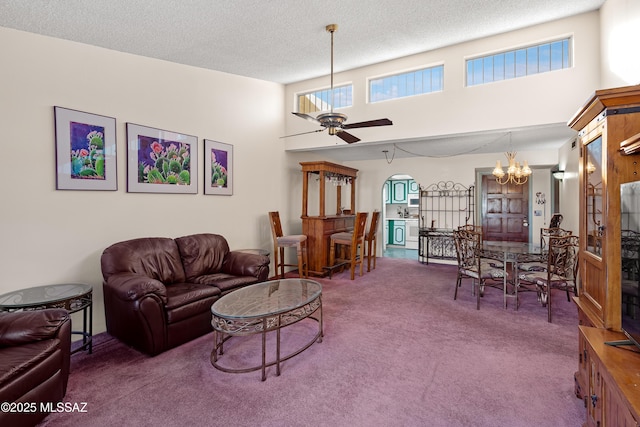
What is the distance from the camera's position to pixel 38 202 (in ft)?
8.89

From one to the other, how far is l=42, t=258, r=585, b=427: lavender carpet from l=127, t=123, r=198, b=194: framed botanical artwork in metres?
1.68

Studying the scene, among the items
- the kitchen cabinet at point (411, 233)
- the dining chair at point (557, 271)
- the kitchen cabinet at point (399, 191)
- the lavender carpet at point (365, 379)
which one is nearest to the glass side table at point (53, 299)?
the lavender carpet at point (365, 379)

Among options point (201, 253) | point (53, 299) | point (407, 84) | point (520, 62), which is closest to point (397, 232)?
point (407, 84)

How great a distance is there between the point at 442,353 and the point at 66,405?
2.85 m

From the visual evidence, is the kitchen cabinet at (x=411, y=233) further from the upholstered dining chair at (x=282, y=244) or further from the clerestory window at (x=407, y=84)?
the clerestory window at (x=407, y=84)

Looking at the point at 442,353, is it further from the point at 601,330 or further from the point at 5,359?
the point at 5,359

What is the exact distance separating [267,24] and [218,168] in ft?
6.55

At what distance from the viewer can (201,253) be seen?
12.3ft

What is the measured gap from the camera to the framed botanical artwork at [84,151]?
9.30ft

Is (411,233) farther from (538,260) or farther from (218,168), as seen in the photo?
(218,168)

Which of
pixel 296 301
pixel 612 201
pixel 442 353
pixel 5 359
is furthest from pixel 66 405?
pixel 612 201

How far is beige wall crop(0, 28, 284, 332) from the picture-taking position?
102 inches

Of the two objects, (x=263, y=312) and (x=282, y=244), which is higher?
(x=282, y=244)

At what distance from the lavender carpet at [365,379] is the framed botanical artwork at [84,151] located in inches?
61.7
